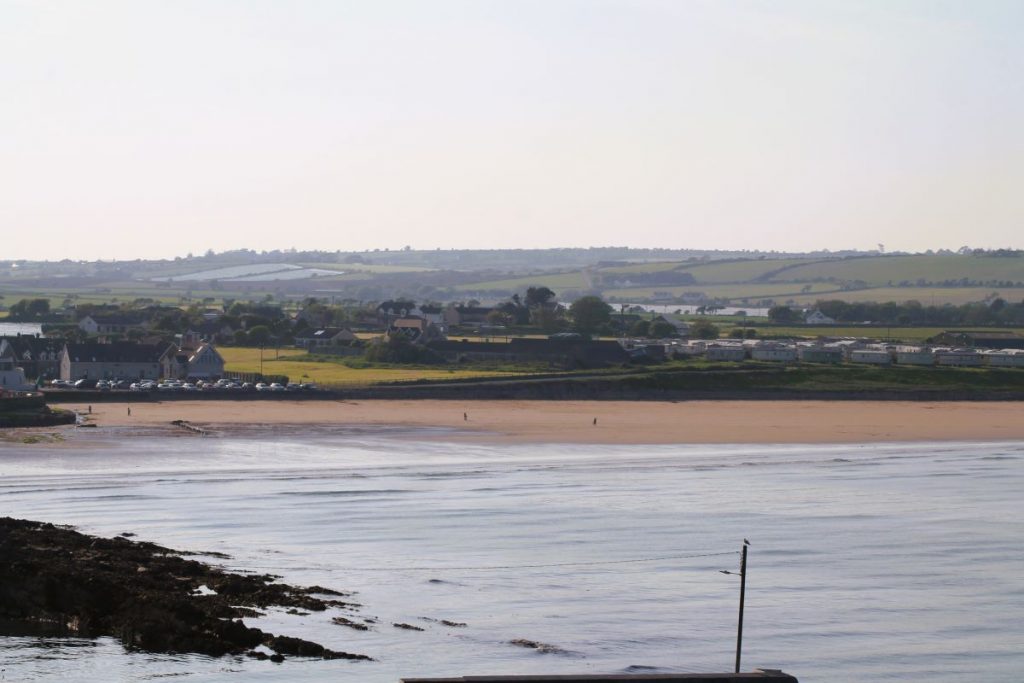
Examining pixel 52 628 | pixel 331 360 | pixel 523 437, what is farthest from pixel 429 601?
pixel 331 360

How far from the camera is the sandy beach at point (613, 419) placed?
4666cm

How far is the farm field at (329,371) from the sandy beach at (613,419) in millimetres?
5048

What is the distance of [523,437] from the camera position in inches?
1790

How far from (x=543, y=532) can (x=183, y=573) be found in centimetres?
749

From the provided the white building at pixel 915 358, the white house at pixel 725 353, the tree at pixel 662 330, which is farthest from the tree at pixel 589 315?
the white building at pixel 915 358

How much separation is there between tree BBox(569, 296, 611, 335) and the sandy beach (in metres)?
37.0

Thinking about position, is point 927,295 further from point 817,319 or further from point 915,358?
point 915,358

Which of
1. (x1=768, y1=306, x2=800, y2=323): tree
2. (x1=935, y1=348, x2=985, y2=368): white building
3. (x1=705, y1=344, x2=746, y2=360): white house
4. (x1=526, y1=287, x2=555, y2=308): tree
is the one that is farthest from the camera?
(x1=768, y1=306, x2=800, y2=323): tree

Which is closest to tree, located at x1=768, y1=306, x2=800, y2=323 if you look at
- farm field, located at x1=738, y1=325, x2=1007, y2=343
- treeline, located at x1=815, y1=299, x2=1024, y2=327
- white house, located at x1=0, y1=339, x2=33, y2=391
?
treeline, located at x1=815, y1=299, x2=1024, y2=327

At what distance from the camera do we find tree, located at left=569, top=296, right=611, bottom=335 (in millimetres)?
95188

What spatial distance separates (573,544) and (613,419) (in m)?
24.2

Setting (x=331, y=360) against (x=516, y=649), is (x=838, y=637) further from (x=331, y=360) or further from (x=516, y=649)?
(x=331, y=360)

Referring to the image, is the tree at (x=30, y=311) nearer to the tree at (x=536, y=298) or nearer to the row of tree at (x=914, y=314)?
the tree at (x=536, y=298)

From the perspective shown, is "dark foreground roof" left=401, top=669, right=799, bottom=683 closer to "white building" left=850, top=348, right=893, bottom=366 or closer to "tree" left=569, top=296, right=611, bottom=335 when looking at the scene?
"white building" left=850, top=348, right=893, bottom=366
